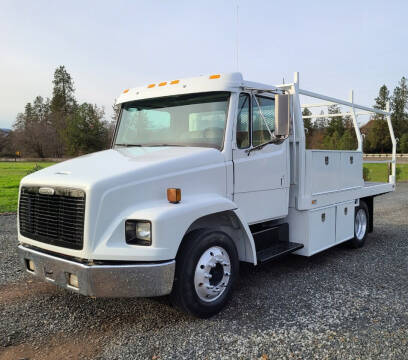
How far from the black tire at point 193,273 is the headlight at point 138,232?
452mm

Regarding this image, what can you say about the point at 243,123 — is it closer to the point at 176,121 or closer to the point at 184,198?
the point at 176,121

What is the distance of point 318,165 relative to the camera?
19.0 ft

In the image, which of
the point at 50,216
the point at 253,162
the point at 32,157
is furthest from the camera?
the point at 32,157

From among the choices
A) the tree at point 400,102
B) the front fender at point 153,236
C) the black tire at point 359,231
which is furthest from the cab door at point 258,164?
the tree at point 400,102

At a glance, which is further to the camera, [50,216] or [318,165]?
[318,165]

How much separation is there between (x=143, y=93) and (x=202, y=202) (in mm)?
1928

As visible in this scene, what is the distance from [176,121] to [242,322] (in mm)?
2409

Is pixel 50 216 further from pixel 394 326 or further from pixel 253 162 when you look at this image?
pixel 394 326

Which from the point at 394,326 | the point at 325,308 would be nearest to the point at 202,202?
the point at 325,308

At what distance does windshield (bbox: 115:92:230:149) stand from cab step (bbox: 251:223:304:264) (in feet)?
4.63

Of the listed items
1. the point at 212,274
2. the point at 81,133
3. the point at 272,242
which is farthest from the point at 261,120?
the point at 81,133

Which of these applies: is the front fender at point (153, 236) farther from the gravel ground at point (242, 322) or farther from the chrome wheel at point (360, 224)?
the chrome wheel at point (360, 224)

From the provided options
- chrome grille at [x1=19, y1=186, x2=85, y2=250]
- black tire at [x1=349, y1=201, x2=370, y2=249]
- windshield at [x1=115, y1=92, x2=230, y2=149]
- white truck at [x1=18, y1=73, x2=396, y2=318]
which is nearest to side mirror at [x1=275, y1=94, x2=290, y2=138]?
white truck at [x1=18, y1=73, x2=396, y2=318]

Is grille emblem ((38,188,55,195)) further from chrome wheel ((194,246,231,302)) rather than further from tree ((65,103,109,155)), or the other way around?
tree ((65,103,109,155))
